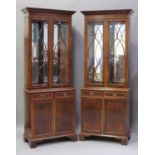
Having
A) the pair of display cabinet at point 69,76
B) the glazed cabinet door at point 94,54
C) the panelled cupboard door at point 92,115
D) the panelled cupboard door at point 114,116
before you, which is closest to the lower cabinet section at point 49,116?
the pair of display cabinet at point 69,76

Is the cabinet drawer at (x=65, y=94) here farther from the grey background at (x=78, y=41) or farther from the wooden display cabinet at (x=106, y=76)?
the grey background at (x=78, y=41)

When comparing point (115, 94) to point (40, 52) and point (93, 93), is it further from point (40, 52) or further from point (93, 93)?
point (40, 52)

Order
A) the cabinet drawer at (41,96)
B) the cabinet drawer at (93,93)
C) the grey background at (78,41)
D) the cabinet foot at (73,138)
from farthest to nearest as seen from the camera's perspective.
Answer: the grey background at (78,41) < the cabinet foot at (73,138) < the cabinet drawer at (93,93) < the cabinet drawer at (41,96)

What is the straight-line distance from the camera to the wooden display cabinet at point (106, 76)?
3965 mm

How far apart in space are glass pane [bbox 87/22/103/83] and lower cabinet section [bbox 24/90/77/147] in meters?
0.43

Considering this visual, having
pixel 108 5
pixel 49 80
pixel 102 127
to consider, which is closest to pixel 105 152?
pixel 102 127

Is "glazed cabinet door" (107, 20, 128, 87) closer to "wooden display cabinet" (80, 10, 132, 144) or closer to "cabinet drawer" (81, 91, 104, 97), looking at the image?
"wooden display cabinet" (80, 10, 132, 144)

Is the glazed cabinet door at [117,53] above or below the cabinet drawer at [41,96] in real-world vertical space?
above

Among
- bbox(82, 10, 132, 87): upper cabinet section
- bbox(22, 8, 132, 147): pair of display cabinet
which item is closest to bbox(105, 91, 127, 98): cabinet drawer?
bbox(22, 8, 132, 147): pair of display cabinet

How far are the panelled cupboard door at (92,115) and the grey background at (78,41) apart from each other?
28.8 inches

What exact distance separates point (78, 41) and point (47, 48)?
97cm
